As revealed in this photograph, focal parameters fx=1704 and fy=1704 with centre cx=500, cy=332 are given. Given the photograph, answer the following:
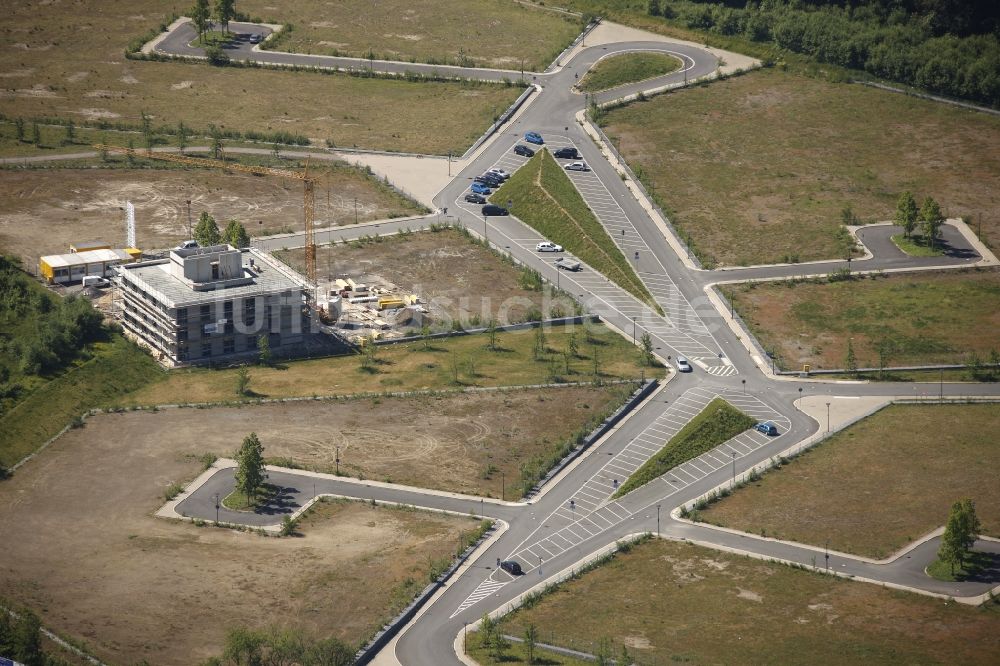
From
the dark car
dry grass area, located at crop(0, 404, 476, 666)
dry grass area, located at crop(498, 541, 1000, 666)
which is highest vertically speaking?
dry grass area, located at crop(498, 541, 1000, 666)

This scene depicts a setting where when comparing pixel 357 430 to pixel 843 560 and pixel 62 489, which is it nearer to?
pixel 62 489

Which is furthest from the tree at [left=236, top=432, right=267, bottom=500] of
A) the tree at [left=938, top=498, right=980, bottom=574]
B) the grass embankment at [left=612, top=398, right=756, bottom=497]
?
the tree at [left=938, top=498, right=980, bottom=574]

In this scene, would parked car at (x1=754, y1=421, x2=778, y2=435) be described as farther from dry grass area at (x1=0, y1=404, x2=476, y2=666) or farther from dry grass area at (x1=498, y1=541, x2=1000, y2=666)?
dry grass area at (x1=0, y1=404, x2=476, y2=666)

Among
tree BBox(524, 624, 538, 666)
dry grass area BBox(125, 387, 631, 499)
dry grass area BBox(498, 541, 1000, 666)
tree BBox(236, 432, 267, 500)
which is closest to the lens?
tree BBox(524, 624, 538, 666)

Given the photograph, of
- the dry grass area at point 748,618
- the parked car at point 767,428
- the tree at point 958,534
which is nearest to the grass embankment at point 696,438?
the parked car at point 767,428

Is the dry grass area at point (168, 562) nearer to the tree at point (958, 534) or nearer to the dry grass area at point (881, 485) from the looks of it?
the dry grass area at point (881, 485)

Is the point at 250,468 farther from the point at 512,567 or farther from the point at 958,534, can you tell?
the point at 958,534

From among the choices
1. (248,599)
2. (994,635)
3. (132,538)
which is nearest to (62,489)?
(132,538)
